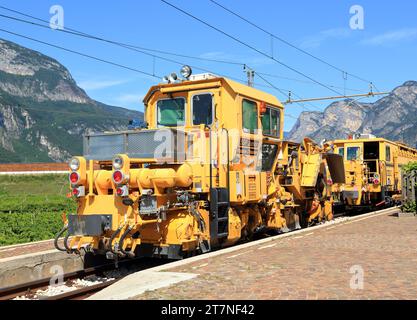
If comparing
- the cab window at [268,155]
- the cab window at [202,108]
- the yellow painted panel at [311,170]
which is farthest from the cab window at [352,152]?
the cab window at [202,108]

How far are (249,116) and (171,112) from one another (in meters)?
1.71

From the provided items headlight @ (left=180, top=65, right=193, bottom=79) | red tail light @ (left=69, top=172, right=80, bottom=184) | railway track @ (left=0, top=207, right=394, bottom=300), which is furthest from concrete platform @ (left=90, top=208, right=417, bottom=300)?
headlight @ (left=180, top=65, right=193, bottom=79)

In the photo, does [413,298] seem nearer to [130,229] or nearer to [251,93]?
[130,229]

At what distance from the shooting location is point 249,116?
35.0ft

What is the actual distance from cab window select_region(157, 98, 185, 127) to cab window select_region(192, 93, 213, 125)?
1.15 feet

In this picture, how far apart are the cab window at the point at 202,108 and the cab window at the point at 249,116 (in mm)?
734

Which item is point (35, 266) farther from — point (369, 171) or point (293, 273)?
point (369, 171)

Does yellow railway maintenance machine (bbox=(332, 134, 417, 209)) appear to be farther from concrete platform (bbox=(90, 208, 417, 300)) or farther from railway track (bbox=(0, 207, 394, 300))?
railway track (bbox=(0, 207, 394, 300))

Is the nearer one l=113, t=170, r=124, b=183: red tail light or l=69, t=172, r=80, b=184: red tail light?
Result: l=113, t=170, r=124, b=183: red tail light

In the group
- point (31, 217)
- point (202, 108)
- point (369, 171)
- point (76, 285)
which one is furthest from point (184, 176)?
point (369, 171)

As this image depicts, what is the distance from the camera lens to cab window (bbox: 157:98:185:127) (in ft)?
34.9

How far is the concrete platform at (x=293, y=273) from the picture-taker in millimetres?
5898
